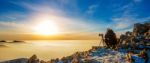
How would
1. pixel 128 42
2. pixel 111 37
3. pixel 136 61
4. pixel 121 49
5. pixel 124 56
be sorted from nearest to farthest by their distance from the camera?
1. pixel 136 61
2. pixel 124 56
3. pixel 121 49
4. pixel 128 42
5. pixel 111 37

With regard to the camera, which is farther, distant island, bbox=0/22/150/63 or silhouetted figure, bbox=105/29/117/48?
silhouetted figure, bbox=105/29/117/48

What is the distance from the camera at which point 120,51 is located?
37594mm

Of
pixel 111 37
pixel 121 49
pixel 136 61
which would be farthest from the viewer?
pixel 111 37

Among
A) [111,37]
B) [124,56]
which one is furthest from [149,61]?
[111,37]

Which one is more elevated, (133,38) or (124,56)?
(133,38)

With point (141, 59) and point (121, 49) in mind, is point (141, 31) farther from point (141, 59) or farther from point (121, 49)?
point (141, 59)

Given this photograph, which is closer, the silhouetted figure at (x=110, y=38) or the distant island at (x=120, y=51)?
the distant island at (x=120, y=51)

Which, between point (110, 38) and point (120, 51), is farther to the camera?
point (110, 38)

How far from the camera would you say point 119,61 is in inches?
1211

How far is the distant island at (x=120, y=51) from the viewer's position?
31750mm

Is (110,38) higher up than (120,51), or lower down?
higher up

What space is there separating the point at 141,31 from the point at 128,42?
7623mm

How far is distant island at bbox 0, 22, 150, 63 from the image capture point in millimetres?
31750

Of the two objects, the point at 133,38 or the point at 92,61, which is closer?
the point at 92,61
